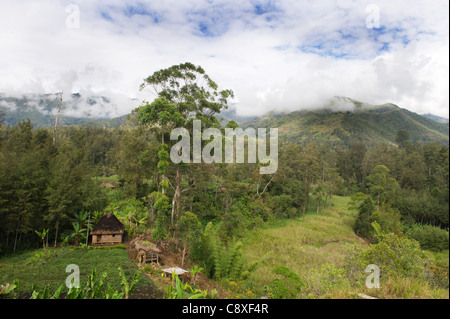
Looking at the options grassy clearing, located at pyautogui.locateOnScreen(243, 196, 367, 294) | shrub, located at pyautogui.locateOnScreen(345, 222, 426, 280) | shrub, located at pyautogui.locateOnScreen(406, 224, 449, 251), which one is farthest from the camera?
shrub, located at pyautogui.locateOnScreen(406, 224, 449, 251)

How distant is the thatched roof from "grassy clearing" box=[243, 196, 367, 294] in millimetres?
7853

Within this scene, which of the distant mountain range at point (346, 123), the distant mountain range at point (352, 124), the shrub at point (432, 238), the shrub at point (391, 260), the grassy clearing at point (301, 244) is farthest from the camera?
the distant mountain range at point (352, 124)

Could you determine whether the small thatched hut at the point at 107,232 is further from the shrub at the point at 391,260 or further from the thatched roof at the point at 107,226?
the shrub at the point at 391,260

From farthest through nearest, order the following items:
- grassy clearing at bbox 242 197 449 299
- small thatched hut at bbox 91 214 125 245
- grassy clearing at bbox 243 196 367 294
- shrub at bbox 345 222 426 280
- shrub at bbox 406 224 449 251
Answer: shrub at bbox 406 224 449 251
small thatched hut at bbox 91 214 125 245
grassy clearing at bbox 243 196 367 294
shrub at bbox 345 222 426 280
grassy clearing at bbox 242 197 449 299

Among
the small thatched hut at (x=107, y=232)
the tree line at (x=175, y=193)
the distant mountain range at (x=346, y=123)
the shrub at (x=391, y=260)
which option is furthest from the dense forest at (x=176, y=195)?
the distant mountain range at (x=346, y=123)

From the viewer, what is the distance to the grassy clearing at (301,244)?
38.8ft

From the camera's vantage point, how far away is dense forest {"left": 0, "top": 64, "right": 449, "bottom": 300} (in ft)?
39.4

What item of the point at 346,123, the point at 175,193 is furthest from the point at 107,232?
the point at 346,123

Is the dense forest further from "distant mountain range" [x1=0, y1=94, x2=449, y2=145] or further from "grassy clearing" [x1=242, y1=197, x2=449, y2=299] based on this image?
"distant mountain range" [x1=0, y1=94, x2=449, y2=145]

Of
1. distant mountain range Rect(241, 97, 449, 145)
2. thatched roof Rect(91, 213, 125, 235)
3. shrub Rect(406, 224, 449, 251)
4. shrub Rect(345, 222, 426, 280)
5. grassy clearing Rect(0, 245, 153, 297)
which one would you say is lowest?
shrub Rect(406, 224, 449, 251)

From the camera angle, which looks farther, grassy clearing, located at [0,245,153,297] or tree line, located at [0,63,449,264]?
tree line, located at [0,63,449,264]

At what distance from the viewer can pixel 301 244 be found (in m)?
16.3

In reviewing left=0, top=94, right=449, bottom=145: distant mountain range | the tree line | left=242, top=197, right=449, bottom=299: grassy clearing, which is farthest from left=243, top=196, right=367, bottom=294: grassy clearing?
left=0, top=94, right=449, bottom=145: distant mountain range

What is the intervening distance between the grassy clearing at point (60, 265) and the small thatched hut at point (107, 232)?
898 mm
